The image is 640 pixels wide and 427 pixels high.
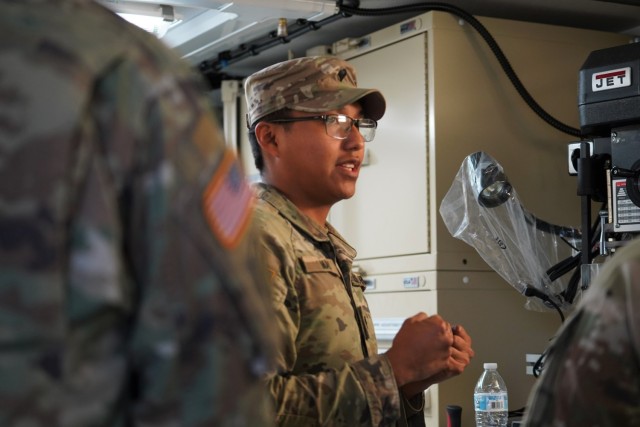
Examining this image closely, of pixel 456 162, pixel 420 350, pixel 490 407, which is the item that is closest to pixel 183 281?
pixel 420 350

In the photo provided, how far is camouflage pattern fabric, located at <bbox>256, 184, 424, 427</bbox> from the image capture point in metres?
1.84

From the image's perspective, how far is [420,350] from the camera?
1.96 meters

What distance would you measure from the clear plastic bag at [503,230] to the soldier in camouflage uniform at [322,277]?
1.41 m

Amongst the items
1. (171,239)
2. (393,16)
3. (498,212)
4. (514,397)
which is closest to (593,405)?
(171,239)

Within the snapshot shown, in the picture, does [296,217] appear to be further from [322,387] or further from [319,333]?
[322,387]

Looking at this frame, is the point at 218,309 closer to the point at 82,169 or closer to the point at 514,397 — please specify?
the point at 82,169

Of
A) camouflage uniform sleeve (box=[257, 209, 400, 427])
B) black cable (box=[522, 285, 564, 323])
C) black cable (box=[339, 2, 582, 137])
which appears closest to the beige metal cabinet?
black cable (box=[339, 2, 582, 137])

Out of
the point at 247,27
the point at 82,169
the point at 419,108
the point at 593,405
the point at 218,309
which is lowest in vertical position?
the point at 593,405

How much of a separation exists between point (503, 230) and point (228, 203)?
3.00m

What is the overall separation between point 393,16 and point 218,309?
11.7 feet

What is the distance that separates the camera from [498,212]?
377 centimetres

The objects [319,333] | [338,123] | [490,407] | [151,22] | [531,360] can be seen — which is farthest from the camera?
[151,22]

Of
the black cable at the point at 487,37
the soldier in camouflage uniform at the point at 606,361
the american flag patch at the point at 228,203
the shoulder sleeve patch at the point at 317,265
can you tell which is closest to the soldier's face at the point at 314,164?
the shoulder sleeve patch at the point at 317,265

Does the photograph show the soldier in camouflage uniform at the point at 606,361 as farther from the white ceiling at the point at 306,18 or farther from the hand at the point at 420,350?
the white ceiling at the point at 306,18
